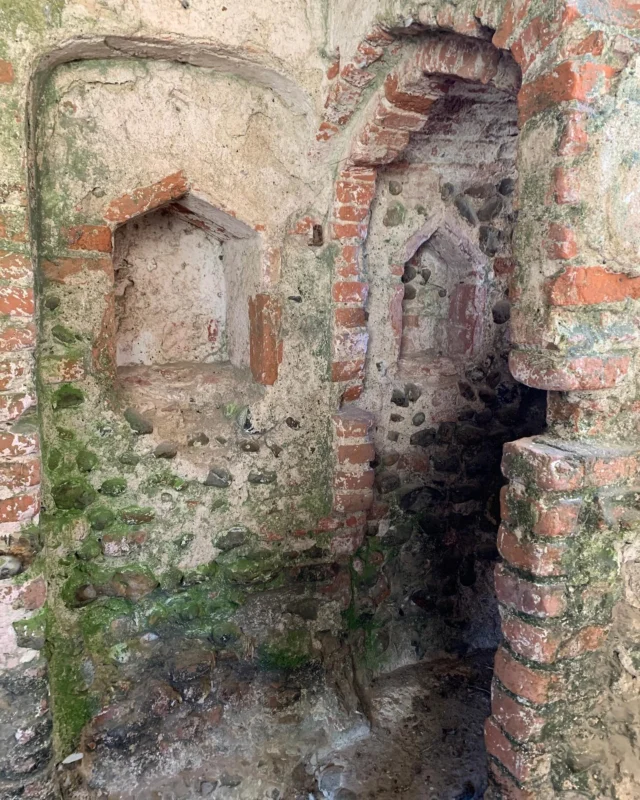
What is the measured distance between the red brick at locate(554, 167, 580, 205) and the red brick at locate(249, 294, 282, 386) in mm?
1359

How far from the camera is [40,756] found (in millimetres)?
2176

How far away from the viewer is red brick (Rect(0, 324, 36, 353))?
1961 millimetres

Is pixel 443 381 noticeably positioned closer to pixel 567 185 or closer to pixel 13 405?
pixel 567 185


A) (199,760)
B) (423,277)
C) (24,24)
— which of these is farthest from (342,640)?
(24,24)

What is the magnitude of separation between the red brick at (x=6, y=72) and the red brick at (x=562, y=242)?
1.66 m

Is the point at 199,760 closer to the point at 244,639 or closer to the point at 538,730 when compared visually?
the point at 244,639

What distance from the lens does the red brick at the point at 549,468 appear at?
163cm

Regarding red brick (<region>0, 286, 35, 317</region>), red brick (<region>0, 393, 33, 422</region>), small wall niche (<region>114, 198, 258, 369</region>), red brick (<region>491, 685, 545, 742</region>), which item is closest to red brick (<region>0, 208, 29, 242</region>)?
red brick (<region>0, 286, 35, 317</region>)

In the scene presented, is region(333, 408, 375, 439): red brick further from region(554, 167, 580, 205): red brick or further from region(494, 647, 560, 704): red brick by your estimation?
region(554, 167, 580, 205): red brick

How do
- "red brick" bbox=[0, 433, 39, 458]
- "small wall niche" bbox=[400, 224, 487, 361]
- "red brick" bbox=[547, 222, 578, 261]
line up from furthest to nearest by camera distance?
"small wall niche" bbox=[400, 224, 487, 361] < "red brick" bbox=[0, 433, 39, 458] < "red brick" bbox=[547, 222, 578, 261]

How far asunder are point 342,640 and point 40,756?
131 centimetres

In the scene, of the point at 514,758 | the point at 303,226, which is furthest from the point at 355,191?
the point at 514,758

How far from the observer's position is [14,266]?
1955mm

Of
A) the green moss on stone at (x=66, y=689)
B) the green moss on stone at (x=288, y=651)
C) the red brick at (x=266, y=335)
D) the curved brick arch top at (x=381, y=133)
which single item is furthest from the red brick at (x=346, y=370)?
the green moss on stone at (x=66, y=689)
